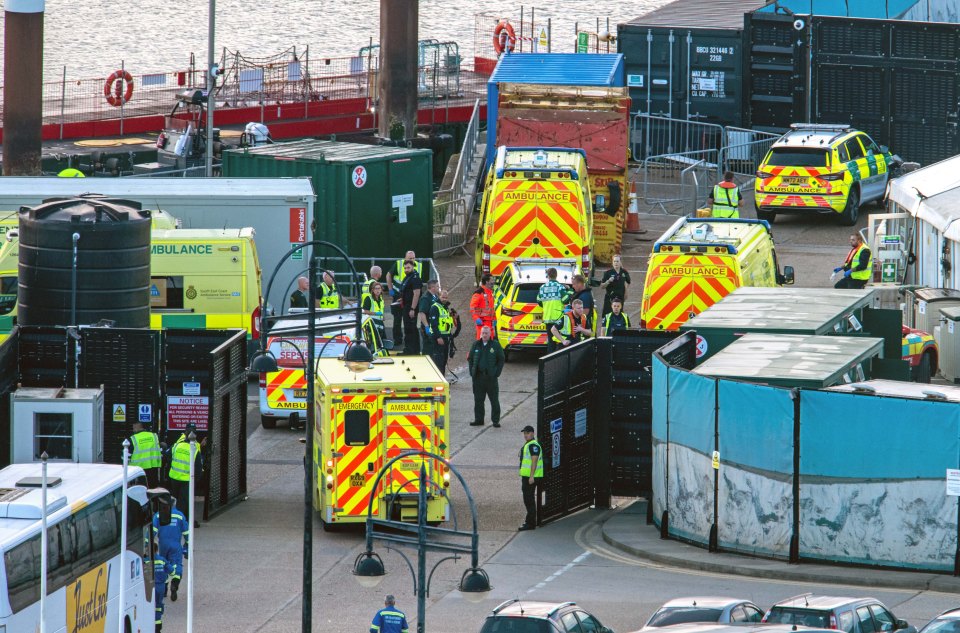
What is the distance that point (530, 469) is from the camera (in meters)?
22.1

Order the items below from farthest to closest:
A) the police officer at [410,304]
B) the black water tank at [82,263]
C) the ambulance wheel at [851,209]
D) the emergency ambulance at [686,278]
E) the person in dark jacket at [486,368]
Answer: the ambulance wheel at [851,209], the police officer at [410,304], the emergency ambulance at [686,278], the person in dark jacket at [486,368], the black water tank at [82,263]

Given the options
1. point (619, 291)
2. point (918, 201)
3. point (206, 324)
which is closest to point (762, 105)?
point (918, 201)

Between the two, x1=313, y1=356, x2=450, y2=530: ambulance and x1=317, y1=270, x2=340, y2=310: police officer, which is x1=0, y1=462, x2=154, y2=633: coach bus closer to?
x1=313, y1=356, x2=450, y2=530: ambulance

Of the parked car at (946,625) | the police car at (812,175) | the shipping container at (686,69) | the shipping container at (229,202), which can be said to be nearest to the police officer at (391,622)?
the parked car at (946,625)

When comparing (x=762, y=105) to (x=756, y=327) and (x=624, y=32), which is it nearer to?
(x=624, y=32)

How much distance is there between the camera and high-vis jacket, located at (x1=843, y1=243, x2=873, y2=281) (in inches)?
1238

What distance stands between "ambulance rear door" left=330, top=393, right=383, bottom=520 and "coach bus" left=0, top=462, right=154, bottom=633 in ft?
10.1

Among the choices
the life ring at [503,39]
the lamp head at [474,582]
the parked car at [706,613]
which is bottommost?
the parked car at [706,613]

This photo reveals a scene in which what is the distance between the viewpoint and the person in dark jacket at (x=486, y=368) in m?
25.9

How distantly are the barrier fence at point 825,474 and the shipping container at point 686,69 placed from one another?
2390 cm

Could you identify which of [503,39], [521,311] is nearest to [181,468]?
[521,311]

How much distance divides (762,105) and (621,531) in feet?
77.1

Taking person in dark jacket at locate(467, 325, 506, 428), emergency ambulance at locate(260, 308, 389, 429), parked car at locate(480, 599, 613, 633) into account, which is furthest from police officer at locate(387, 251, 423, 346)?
parked car at locate(480, 599, 613, 633)

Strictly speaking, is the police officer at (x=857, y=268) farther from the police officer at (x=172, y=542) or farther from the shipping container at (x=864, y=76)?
the police officer at (x=172, y=542)
